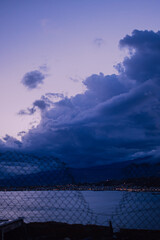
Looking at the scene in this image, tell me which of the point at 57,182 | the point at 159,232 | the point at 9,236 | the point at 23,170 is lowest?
the point at 159,232

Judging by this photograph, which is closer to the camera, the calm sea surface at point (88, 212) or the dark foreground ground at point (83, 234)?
the dark foreground ground at point (83, 234)

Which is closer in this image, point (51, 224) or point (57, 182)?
point (51, 224)

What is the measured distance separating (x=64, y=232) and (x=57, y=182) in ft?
6.19

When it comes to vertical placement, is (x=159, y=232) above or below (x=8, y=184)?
below

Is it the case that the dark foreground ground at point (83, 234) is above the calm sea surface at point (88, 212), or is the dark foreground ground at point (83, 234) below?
above

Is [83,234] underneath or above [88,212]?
underneath

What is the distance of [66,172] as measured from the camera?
4.54 meters

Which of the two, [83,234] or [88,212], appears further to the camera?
[88,212]

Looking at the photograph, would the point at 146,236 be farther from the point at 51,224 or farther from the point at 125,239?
the point at 51,224

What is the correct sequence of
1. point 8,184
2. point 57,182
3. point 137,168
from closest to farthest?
point 8,184 < point 137,168 < point 57,182

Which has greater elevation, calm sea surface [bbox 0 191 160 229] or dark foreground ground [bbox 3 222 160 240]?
dark foreground ground [bbox 3 222 160 240]

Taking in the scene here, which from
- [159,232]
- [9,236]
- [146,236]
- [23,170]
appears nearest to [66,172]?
[23,170]

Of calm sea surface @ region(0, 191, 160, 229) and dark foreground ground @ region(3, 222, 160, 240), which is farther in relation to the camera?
calm sea surface @ region(0, 191, 160, 229)

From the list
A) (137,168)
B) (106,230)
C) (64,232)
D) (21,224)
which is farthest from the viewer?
(137,168)
